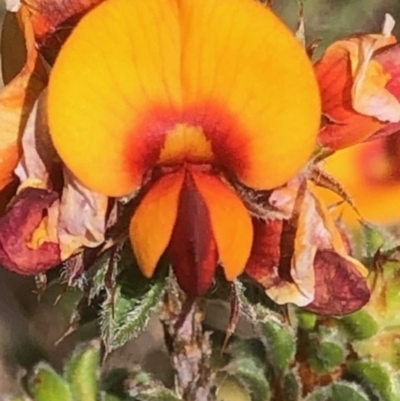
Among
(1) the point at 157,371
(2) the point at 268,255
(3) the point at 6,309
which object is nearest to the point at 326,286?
(2) the point at 268,255

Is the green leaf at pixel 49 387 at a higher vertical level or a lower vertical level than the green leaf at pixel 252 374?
higher

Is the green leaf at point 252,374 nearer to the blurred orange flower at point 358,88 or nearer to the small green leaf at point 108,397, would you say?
the small green leaf at point 108,397

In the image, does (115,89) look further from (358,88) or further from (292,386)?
(292,386)

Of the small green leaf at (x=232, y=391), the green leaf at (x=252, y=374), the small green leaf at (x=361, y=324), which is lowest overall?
the small green leaf at (x=232, y=391)

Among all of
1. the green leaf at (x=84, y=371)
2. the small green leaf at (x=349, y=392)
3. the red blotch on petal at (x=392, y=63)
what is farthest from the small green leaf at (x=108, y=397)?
the red blotch on petal at (x=392, y=63)

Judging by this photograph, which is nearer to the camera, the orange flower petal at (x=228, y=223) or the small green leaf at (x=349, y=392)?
the orange flower petal at (x=228, y=223)

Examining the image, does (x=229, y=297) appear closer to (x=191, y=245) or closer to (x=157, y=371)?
(x=191, y=245)

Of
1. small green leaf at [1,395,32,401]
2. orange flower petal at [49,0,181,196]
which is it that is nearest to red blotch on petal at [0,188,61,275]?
orange flower petal at [49,0,181,196]
